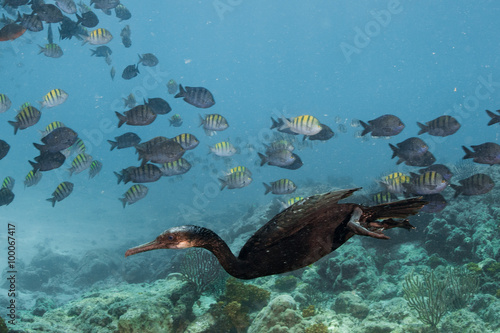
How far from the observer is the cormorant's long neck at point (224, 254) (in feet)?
3.74

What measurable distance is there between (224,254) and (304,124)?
18.2 feet

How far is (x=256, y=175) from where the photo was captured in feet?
233

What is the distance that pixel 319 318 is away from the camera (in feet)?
15.3

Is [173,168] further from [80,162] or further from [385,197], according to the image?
[385,197]

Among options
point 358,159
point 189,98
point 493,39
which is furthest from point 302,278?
point 493,39

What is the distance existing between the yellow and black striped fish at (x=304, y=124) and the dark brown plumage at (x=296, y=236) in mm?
5341

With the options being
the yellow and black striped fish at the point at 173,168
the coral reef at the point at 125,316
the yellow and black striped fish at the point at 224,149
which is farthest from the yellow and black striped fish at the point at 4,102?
the yellow and black striped fish at the point at 224,149

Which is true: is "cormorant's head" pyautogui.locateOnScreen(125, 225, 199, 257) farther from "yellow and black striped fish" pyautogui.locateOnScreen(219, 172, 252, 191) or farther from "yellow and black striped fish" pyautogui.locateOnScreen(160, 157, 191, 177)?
"yellow and black striped fish" pyautogui.locateOnScreen(219, 172, 252, 191)

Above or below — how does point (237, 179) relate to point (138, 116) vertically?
below

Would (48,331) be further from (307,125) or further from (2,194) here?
(307,125)

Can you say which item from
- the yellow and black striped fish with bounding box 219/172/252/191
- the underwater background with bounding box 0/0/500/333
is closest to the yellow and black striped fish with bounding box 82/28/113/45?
the underwater background with bounding box 0/0/500/333

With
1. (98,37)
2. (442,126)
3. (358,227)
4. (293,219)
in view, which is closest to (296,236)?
(293,219)

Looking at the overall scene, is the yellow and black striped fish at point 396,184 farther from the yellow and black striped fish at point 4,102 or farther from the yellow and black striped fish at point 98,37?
the yellow and black striped fish at point 98,37

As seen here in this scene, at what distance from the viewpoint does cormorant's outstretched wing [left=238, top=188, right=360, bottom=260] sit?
3.59 ft
